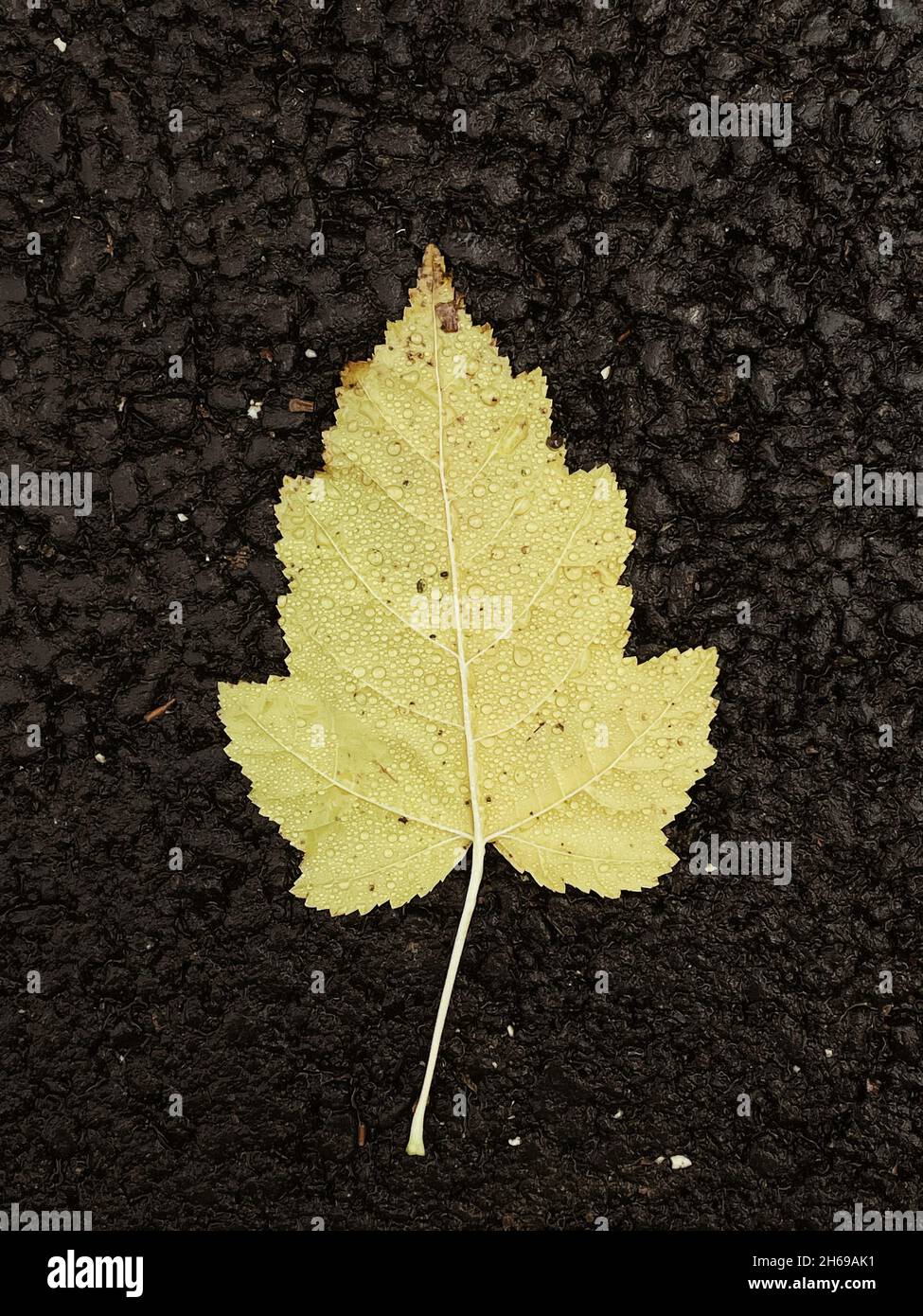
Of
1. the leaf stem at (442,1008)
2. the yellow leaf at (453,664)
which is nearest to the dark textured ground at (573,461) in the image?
the leaf stem at (442,1008)

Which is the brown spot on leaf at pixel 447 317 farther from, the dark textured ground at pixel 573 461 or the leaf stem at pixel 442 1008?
the leaf stem at pixel 442 1008

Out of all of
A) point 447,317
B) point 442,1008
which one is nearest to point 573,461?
point 447,317

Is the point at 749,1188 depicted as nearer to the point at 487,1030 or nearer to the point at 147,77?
the point at 487,1030

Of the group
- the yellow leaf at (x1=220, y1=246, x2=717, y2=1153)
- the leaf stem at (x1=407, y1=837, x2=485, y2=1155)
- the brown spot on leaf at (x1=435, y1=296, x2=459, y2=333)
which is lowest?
the leaf stem at (x1=407, y1=837, x2=485, y2=1155)

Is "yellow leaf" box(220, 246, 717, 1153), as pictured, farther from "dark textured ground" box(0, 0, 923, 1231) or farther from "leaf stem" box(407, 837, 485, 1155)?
"dark textured ground" box(0, 0, 923, 1231)

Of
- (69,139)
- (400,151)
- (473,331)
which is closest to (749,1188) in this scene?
(473,331)

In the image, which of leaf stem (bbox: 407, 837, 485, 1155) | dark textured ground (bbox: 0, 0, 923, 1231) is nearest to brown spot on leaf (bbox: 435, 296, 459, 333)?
dark textured ground (bbox: 0, 0, 923, 1231)
